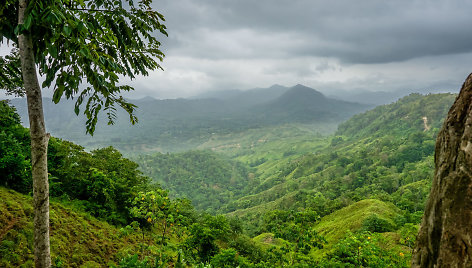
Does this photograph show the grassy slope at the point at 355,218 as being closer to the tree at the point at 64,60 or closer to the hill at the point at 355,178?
the hill at the point at 355,178

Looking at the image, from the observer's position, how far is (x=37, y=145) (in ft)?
16.7

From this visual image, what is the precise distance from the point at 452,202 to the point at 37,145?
7571 millimetres

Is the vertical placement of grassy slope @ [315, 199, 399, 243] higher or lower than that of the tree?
lower

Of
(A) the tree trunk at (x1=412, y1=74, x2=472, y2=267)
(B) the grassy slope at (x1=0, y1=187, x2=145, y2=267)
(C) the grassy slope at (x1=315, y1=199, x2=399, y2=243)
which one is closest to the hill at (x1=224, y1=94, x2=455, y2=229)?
(C) the grassy slope at (x1=315, y1=199, x2=399, y2=243)

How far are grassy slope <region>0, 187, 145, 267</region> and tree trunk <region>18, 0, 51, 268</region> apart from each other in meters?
1.37

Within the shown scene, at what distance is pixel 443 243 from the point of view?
3643 millimetres

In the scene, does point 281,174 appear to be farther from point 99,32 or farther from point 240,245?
point 99,32

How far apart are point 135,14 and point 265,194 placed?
147132 mm

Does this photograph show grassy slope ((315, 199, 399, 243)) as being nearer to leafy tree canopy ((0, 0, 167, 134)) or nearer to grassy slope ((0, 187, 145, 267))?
grassy slope ((0, 187, 145, 267))

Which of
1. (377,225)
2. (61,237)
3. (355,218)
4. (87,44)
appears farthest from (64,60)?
(355,218)

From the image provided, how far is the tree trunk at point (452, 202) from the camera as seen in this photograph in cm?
344

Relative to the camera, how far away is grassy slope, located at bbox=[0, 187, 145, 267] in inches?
259

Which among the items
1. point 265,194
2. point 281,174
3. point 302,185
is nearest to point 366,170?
point 302,185

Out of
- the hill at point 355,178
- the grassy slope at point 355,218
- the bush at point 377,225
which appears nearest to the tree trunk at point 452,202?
the bush at point 377,225
